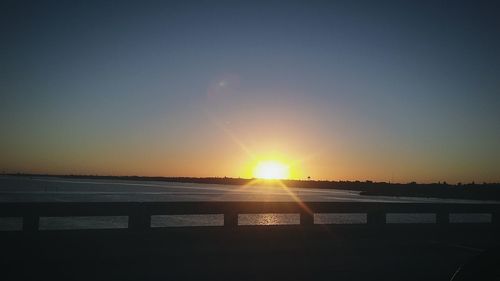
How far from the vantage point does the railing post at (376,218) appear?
12547 millimetres

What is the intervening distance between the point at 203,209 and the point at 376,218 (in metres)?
4.58

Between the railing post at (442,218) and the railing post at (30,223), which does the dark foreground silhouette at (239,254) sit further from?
the railing post at (442,218)

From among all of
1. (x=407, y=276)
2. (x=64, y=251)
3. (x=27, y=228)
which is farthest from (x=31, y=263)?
(x=407, y=276)

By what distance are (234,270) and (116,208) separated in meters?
3.72

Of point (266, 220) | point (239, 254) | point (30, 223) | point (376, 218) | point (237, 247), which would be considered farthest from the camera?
point (266, 220)

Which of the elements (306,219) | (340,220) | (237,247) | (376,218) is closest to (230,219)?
(237,247)

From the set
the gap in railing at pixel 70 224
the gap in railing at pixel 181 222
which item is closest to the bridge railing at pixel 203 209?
the gap in railing at pixel 70 224

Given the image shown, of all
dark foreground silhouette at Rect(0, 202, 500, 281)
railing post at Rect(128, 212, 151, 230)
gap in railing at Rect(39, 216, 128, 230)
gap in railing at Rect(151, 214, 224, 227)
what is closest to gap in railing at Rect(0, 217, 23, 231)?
gap in railing at Rect(39, 216, 128, 230)

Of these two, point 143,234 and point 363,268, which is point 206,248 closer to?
point 143,234

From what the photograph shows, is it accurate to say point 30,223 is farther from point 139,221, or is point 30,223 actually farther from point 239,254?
point 239,254

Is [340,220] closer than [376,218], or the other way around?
[376,218]

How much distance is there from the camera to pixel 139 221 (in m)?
10.4

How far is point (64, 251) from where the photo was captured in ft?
29.0

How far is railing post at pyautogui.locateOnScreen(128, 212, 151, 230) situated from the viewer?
10.4 meters
